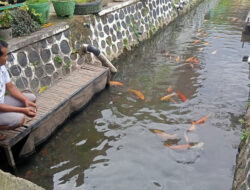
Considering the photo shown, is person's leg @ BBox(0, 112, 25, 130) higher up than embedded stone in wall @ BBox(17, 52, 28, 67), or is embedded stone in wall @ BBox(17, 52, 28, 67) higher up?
embedded stone in wall @ BBox(17, 52, 28, 67)

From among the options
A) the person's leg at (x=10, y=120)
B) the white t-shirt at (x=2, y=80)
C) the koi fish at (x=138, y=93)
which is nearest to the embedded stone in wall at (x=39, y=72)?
the white t-shirt at (x=2, y=80)

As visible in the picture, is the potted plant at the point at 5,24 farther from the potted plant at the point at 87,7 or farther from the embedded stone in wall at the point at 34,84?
the potted plant at the point at 87,7

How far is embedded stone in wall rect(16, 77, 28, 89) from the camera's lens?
21.5 feet

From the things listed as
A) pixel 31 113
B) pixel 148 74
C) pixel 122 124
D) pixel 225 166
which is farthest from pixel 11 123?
pixel 148 74

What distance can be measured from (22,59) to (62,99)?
1.45 m

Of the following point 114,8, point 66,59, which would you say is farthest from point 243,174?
point 114,8

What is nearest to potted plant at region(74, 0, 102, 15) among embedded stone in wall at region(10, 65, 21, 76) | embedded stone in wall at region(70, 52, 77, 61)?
embedded stone in wall at region(70, 52, 77, 61)

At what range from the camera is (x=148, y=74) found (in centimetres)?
964

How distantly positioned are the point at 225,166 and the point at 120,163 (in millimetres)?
2087

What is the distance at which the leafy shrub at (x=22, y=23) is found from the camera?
278 inches

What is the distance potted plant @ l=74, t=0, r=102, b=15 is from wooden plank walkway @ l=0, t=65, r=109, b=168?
2200 millimetres

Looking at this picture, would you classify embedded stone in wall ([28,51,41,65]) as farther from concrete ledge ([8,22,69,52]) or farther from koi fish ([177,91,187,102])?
koi fish ([177,91,187,102])

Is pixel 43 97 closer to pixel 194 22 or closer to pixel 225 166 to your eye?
pixel 225 166

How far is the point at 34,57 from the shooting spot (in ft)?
23.3
